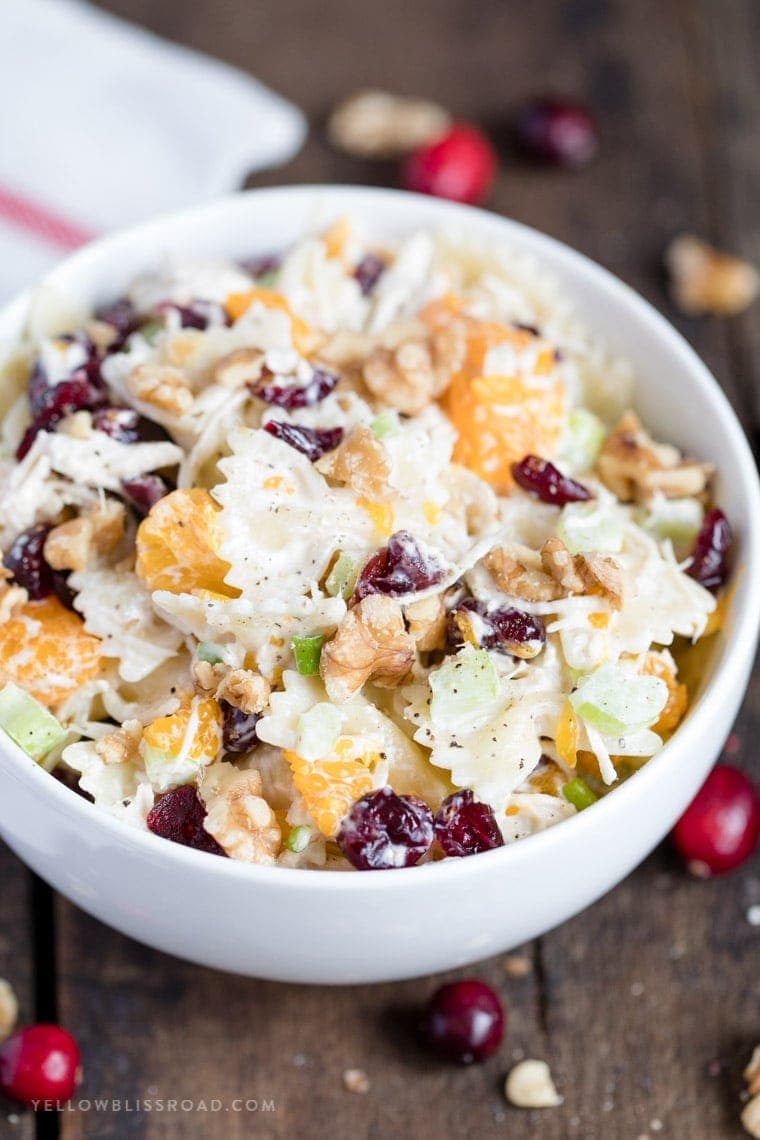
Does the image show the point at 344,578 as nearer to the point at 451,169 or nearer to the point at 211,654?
the point at 211,654

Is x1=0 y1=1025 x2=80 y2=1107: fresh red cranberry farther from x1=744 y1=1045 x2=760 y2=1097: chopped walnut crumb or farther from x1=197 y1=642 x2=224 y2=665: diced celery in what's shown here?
x1=744 y1=1045 x2=760 y2=1097: chopped walnut crumb

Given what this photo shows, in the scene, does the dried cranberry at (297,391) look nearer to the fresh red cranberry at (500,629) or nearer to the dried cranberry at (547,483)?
the dried cranberry at (547,483)

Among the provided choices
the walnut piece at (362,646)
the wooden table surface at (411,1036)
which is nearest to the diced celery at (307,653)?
the walnut piece at (362,646)

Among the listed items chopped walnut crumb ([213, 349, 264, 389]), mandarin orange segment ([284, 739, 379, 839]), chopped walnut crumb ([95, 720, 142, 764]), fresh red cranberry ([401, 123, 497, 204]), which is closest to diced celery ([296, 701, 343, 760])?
mandarin orange segment ([284, 739, 379, 839])

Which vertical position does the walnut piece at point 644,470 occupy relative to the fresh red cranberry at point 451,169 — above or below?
above

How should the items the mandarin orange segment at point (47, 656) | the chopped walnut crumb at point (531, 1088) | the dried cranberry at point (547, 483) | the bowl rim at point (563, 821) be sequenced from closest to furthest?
the bowl rim at point (563, 821)
the mandarin orange segment at point (47, 656)
the dried cranberry at point (547, 483)
the chopped walnut crumb at point (531, 1088)

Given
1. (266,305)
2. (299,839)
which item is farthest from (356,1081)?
(266,305)

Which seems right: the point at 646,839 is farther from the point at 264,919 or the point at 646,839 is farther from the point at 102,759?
the point at 102,759
